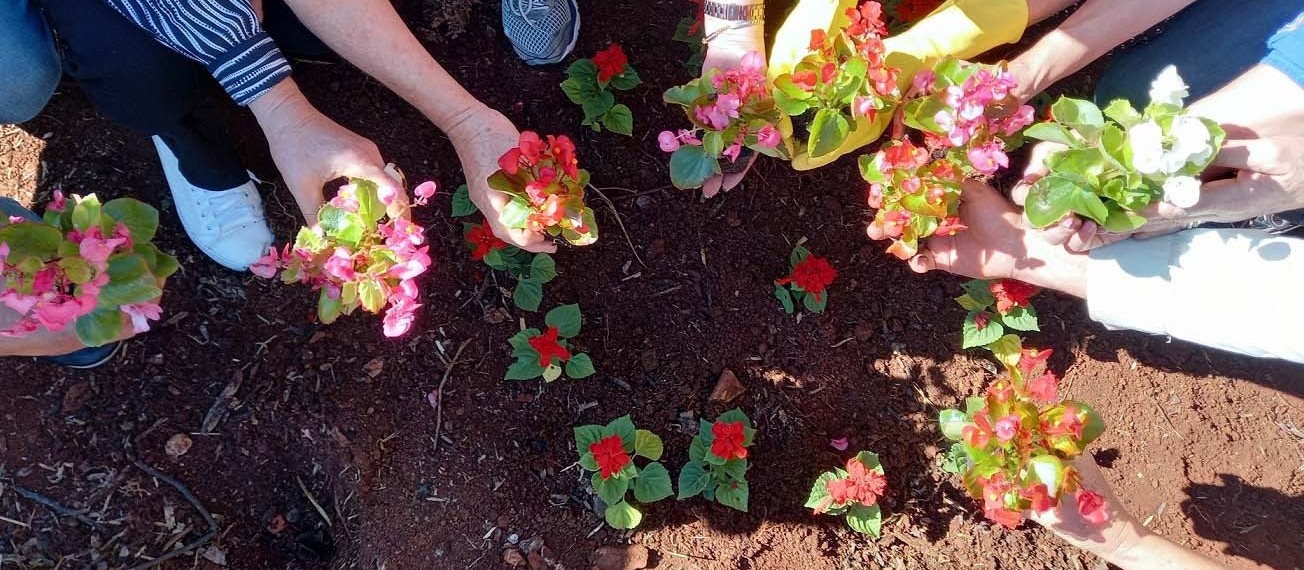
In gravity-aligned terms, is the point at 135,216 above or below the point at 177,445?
above

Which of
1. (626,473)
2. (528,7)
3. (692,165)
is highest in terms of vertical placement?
(528,7)

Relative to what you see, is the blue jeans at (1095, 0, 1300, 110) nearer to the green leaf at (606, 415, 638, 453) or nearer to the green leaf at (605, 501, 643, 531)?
the green leaf at (606, 415, 638, 453)

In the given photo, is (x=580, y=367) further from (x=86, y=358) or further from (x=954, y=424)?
(x=86, y=358)

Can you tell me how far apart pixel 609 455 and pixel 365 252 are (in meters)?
0.75

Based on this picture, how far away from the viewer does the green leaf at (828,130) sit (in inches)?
62.0

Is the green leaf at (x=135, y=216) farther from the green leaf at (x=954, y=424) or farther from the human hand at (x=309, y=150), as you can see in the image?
the green leaf at (x=954, y=424)

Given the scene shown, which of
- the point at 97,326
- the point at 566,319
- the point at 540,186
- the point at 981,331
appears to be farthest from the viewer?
the point at 981,331

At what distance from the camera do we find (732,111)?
1.54 meters

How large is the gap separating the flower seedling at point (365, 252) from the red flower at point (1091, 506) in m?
1.50

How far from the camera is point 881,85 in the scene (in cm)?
151

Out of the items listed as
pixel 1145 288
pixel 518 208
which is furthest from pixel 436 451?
pixel 1145 288

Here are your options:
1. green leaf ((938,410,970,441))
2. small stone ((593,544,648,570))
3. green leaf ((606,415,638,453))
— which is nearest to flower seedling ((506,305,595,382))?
green leaf ((606,415,638,453))

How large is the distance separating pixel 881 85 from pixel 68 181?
2101mm

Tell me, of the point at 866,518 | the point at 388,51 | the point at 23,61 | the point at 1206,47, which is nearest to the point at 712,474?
the point at 866,518
